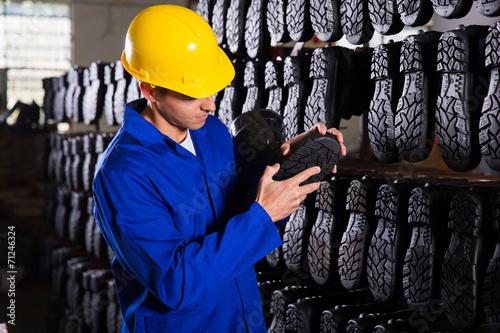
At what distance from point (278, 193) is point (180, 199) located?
0.29 metres

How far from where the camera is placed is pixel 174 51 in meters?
1.44

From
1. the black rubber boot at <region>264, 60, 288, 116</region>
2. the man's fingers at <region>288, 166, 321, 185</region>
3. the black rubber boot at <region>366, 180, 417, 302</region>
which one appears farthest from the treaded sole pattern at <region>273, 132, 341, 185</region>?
the black rubber boot at <region>264, 60, 288, 116</region>

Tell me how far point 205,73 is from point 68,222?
4.06 metres

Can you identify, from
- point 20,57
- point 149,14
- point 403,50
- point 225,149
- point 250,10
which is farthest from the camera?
point 20,57

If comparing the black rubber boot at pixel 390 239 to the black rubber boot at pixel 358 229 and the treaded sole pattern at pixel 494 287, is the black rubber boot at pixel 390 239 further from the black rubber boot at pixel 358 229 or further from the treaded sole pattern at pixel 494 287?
the treaded sole pattern at pixel 494 287

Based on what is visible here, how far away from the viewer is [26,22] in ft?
30.6

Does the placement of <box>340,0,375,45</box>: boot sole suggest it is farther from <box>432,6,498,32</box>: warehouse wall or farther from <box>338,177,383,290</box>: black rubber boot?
<box>432,6,498,32</box>: warehouse wall

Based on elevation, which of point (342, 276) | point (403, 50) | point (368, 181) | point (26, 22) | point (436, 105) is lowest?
point (342, 276)

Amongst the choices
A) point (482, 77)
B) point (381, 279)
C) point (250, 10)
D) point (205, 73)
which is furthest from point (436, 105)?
point (250, 10)

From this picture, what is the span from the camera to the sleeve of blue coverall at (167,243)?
1305 mm

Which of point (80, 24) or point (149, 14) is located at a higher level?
point (80, 24)

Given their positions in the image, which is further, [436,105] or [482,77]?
[436,105]

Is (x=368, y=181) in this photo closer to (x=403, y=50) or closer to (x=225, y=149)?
(x=403, y=50)

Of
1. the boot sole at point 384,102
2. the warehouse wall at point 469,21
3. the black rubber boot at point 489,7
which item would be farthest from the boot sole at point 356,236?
the warehouse wall at point 469,21
